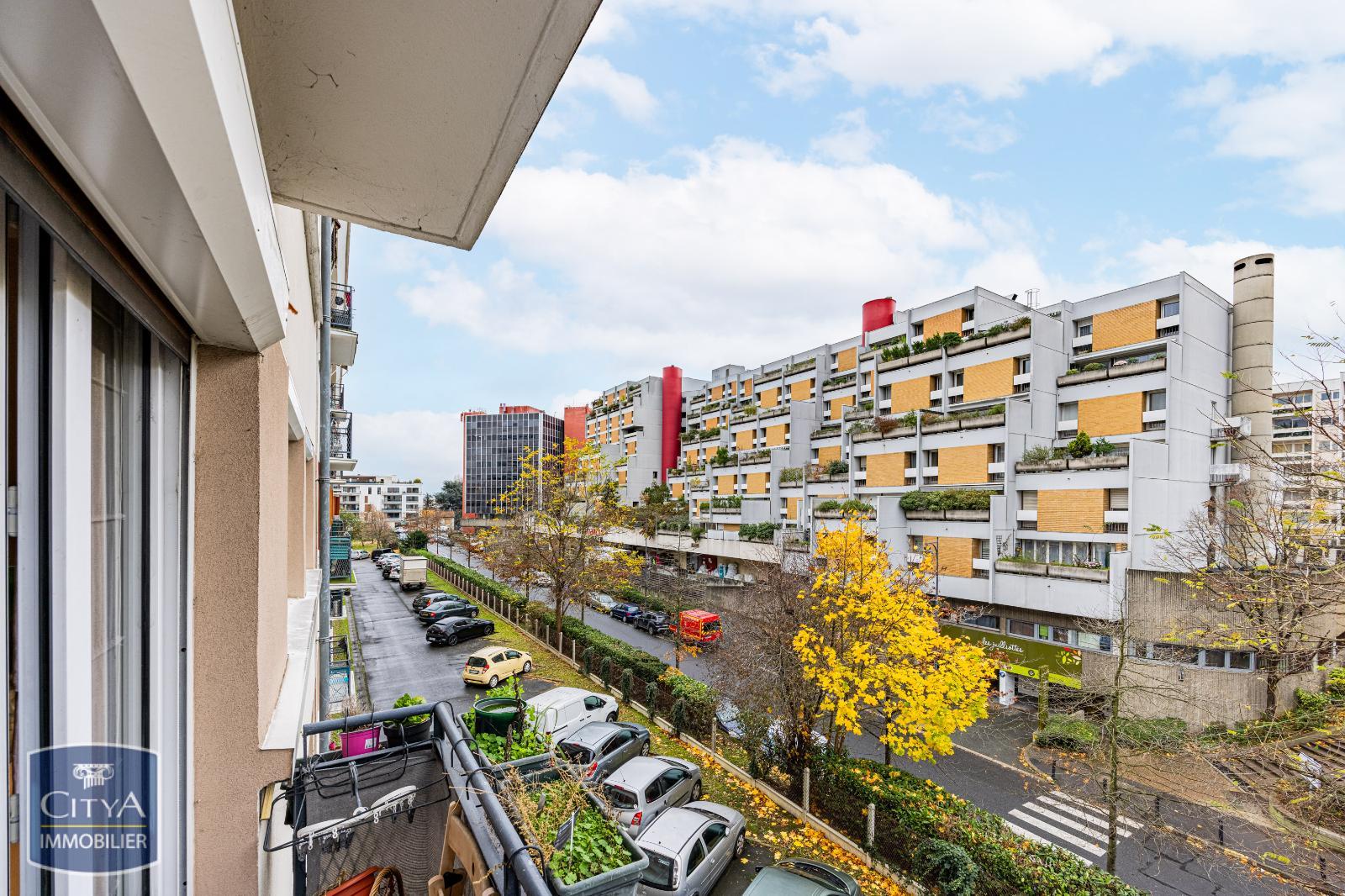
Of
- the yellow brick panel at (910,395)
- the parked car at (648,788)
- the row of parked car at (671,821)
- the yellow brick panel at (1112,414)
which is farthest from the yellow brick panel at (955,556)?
the parked car at (648,788)

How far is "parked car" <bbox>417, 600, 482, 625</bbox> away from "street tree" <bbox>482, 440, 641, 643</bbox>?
2770 mm

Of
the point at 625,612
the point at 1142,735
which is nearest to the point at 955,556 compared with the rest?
the point at 1142,735

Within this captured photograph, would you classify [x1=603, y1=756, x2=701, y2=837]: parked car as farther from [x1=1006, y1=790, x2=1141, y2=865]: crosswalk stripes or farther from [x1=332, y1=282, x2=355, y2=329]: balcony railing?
[x1=332, y1=282, x2=355, y2=329]: balcony railing

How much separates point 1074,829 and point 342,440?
16.5 meters

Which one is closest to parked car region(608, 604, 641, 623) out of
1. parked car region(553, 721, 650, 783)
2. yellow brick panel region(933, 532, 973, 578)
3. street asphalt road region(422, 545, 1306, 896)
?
yellow brick panel region(933, 532, 973, 578)

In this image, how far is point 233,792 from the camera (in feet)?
6.82

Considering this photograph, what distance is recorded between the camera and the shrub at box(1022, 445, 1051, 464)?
760 inches

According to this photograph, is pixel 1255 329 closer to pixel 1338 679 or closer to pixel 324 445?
pixel 1338 679

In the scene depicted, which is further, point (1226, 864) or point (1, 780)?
point (1226, 864)

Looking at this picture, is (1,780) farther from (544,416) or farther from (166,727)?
(544,416)

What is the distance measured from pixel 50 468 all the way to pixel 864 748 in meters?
15.6

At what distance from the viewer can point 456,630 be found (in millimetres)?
21656

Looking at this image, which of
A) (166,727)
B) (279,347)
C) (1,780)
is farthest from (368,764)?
(1,780)

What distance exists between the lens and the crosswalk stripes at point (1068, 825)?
34.2 ft
